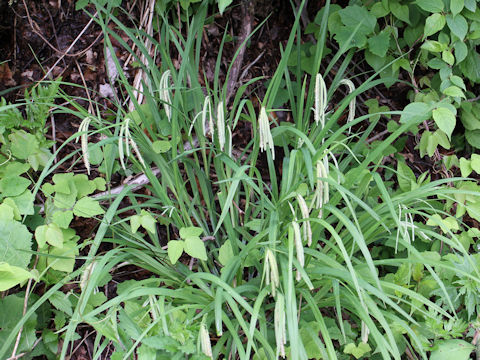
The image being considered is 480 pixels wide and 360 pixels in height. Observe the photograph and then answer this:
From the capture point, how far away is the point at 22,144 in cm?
140

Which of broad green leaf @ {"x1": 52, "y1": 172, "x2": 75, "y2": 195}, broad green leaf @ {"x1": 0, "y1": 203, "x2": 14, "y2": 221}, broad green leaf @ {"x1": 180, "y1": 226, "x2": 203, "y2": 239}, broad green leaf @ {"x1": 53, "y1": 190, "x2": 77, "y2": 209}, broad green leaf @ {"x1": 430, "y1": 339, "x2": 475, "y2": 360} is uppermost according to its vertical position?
broad green leaf @ {"x1": 52, "y1": 172, "x2": 75, "y2": 195}

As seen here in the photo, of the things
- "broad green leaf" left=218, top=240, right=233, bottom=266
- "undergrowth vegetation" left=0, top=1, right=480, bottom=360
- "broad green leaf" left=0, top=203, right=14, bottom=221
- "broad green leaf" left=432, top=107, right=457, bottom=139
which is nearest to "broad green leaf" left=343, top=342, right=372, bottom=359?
"undergrowth vegetation" left=0, top=1, right=480, bottom=360

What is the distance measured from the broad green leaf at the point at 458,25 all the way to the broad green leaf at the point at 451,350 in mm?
893

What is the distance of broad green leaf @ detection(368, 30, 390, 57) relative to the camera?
4.97 feet

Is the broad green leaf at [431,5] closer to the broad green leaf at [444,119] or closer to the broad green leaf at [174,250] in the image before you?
the broad green leaf at [444,119]

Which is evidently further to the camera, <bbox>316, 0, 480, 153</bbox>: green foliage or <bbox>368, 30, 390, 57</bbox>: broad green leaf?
<bbox>368, 30, 390, 57</bbox>: broad green leaf

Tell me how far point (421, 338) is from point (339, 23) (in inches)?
40.8

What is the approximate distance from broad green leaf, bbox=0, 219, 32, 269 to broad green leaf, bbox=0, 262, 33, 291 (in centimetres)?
21

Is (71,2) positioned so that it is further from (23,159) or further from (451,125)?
(451,125)

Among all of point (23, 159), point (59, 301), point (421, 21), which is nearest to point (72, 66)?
point (23, 159)

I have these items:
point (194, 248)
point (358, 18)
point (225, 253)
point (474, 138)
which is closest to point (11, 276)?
point (194, 248)

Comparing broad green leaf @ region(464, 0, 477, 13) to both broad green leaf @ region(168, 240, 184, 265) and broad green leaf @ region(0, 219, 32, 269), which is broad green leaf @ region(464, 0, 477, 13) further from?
broad green leaf @ region(0, 219, 32, 269)

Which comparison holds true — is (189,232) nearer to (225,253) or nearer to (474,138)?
(225,253)

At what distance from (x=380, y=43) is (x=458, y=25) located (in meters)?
0.24
